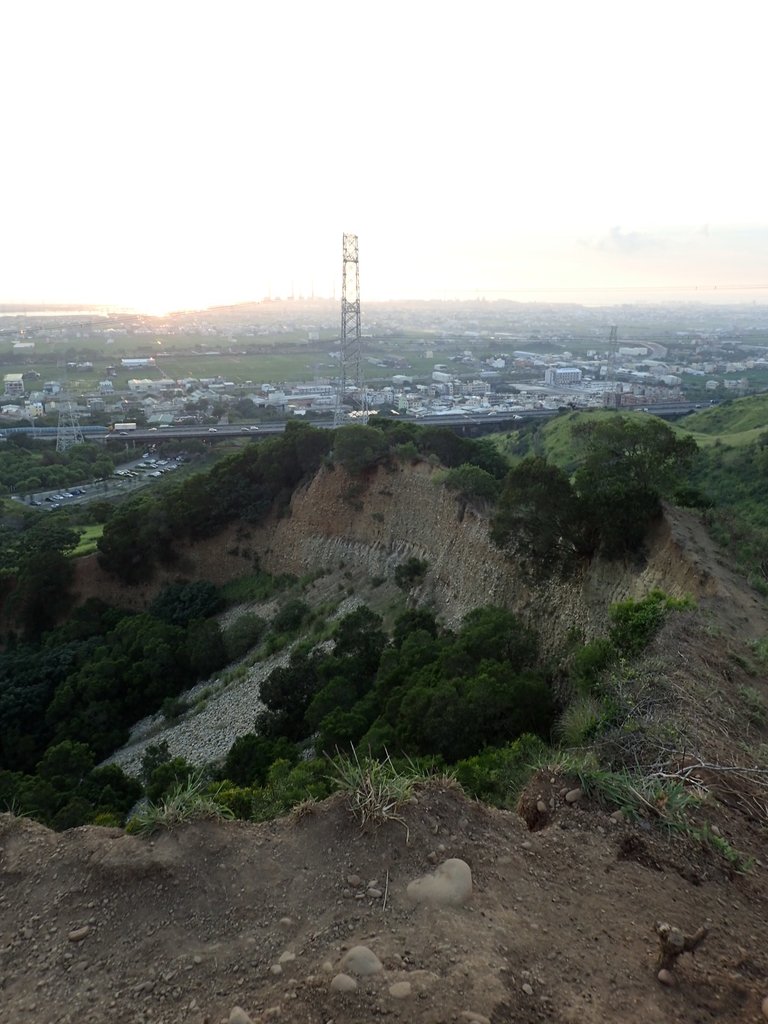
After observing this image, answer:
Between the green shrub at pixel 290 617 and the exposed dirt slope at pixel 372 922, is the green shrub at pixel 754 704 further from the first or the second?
the green shrub at pixel 290 617

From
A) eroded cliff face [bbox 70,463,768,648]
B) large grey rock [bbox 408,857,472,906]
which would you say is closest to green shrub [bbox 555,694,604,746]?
large grey rock [bbox 408,857,472,906]

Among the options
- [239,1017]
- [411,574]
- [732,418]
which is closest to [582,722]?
[239,1017]

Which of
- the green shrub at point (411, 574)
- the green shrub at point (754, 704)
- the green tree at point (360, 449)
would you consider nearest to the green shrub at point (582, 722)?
the green shrub at point (754, 704)

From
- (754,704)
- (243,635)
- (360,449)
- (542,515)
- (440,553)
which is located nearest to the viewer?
(754,704)

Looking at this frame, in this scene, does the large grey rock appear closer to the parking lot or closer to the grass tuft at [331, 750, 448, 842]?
the grass tuft at [331, 750, 448, 842]

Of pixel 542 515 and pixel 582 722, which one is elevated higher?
pixel 542 515

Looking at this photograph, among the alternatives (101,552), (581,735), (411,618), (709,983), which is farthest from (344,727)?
(101,552)

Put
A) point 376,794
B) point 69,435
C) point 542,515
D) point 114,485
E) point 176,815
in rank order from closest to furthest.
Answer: point 376,794
point 176,815
point 542,515
point 114,485
point 69,435

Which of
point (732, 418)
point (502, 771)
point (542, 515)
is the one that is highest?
point (542, 515)

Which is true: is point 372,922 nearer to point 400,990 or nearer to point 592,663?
point 400,990
